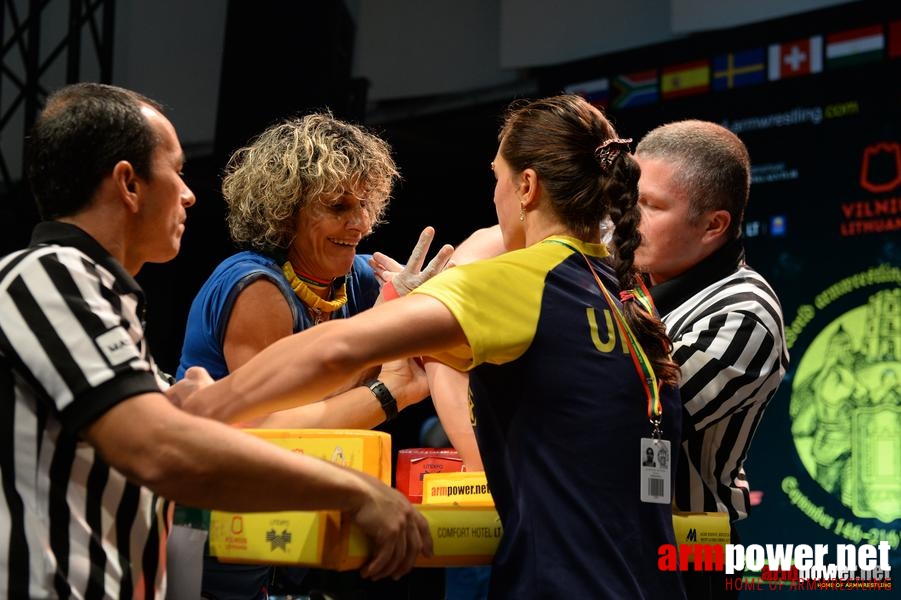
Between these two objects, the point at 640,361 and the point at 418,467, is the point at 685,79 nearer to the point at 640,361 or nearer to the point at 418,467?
the point at 418,467

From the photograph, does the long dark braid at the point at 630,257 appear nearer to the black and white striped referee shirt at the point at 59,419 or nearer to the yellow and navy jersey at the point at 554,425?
the yellow and navy jersey at the point at 554,425

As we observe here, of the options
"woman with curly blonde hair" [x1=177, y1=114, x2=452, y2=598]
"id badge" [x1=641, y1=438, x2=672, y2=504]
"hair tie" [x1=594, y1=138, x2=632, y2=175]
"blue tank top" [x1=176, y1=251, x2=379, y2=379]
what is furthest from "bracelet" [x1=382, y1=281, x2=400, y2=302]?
"id badge" [x1=641, y1=438, x2=672, y2=504]

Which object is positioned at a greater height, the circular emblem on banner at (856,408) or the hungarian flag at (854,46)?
the hungarian flag at (854,46)

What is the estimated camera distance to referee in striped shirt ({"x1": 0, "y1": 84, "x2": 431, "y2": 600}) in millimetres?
1428

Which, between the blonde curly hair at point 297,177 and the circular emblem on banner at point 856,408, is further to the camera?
the circular emblem on banner at point 856,408

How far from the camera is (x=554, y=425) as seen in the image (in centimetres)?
167

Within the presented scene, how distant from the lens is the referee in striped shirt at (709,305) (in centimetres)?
231

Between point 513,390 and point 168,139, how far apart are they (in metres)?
0.71

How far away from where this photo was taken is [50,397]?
1.44 meters

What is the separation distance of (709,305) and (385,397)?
0.79m

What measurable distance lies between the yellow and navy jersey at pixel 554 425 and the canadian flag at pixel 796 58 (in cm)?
345

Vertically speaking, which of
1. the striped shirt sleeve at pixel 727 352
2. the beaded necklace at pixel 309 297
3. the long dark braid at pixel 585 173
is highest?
the long dark braid at pixel 585 173

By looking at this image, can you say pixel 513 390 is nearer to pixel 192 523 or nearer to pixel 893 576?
pixel 192 523

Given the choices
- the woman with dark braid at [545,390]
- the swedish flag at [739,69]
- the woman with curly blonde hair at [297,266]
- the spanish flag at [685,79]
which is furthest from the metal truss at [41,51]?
the woman with dark braid at [545,390]
